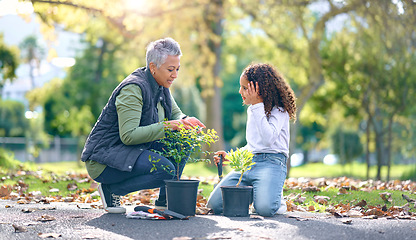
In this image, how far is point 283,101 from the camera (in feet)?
15.7

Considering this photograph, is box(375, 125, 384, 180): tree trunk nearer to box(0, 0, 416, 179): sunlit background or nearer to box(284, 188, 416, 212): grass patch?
box(0, 0, 416, 179): sunlit background

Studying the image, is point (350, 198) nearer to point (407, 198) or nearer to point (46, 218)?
point (407, 198)

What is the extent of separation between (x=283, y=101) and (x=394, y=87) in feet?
40.4

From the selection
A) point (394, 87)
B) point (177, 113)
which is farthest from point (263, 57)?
point (177, 113)

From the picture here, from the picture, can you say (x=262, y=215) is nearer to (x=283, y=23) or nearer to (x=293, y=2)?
(x=293, y=2)

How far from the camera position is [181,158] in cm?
439

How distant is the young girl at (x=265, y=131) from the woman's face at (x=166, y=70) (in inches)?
30.7

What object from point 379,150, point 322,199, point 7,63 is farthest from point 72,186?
point 379,150

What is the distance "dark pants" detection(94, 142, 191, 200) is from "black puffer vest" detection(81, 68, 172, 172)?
0.30 ft

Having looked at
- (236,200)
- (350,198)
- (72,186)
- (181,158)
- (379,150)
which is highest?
(181,158)

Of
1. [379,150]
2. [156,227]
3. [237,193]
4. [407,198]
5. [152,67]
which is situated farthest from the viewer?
[379,150]

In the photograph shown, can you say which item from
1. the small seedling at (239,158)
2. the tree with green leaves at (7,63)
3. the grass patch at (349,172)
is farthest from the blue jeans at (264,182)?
the grass patch at (349,172)

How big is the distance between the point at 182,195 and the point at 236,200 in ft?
1.74

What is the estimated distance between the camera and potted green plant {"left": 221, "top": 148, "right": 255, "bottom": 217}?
427cm
